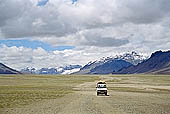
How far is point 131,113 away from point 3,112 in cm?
1149

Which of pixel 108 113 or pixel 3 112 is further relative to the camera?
pixel 3 112

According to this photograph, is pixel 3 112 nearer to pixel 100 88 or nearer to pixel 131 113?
pixel 131 113

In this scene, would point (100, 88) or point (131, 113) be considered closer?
point (131, 113)

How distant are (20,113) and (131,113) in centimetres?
954

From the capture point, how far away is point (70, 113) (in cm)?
2436

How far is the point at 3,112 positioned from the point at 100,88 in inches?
1244

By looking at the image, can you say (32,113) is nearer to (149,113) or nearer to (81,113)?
(81,113)

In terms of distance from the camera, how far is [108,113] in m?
24.4

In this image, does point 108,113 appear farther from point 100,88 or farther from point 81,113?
point 100,88

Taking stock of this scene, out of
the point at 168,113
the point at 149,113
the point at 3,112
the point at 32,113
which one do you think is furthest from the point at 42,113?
the point at 168,113

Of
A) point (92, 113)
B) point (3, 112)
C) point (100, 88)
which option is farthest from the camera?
point (100, 88)

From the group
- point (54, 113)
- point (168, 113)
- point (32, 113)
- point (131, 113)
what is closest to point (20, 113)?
point (32, 113)

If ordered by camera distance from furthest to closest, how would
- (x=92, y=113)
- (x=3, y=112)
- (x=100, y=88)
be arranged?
1. (x=100, y=88)
2. (x=3, y=112)
3. (x=92, y=113)

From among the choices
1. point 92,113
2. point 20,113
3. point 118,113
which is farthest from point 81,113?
point 20,113
